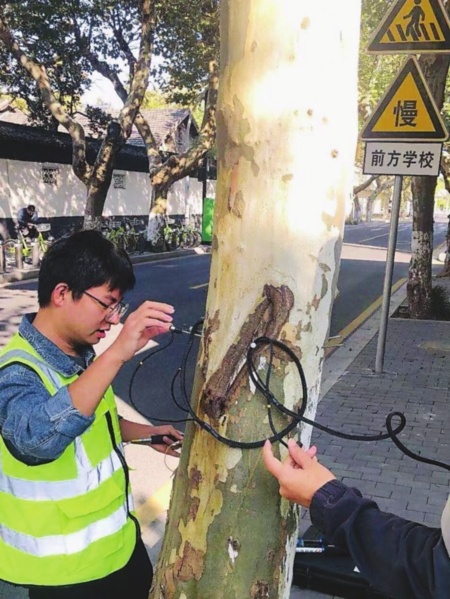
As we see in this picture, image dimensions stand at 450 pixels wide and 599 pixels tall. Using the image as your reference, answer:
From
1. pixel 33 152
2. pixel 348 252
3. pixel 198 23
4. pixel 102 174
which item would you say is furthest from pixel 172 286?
pixel 348 252

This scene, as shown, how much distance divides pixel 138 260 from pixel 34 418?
1563 cm

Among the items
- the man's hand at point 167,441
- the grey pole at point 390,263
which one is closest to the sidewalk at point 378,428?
the grey pole at point 390,263

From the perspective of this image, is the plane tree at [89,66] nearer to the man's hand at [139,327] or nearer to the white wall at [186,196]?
the white wall at [186,196]

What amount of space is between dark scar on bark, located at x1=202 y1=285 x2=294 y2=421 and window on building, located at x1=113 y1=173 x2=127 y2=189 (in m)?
22.6

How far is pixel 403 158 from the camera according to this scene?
5.47 m

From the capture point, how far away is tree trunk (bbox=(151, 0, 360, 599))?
128cm

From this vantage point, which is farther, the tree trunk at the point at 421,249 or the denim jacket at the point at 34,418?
the tree trunk at the point at 421,249

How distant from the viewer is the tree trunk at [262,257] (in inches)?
50.3

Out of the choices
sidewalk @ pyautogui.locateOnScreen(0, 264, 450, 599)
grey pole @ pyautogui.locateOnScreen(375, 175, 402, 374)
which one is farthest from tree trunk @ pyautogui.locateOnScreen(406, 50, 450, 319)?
grey pole @ pyautogui.locateOnScreen(375, 175, 402, 374)

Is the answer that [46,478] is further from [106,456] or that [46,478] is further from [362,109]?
[362,109]

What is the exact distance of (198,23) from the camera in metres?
15.0

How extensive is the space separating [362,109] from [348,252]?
5780mm

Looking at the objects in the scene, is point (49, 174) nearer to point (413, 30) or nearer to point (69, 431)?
point (413, 30)

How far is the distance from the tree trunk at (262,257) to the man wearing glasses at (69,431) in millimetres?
224
